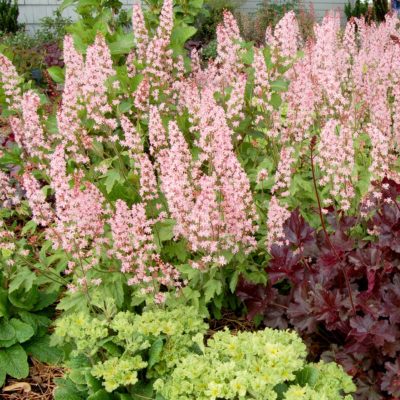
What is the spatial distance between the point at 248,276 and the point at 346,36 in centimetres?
303

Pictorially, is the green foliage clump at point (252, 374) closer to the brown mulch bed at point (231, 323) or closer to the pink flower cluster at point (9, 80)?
the brown mulch bed at point (231, 323)

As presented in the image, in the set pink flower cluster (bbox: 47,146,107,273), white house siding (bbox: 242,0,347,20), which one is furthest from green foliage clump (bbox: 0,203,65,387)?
white house siding (bbox: 242,0,347,20)

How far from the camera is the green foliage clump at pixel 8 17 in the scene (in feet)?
39.0

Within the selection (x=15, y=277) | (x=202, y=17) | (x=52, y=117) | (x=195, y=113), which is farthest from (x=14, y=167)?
(x=202, y=17)

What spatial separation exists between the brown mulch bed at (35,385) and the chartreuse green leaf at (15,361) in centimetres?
8

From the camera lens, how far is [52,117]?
433 centimetres

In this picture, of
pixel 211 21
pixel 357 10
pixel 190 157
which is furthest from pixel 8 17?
pixel 190 157

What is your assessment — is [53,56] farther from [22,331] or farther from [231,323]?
[231,323]

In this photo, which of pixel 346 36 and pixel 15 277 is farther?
pixel 346 36

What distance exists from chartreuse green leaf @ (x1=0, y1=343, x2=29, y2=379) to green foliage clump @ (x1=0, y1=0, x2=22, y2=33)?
377 inches

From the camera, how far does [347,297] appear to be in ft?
9.26

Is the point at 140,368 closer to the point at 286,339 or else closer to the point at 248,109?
the point at 286,339

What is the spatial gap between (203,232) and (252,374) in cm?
92

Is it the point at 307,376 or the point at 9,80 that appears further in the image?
the point at 9,80
